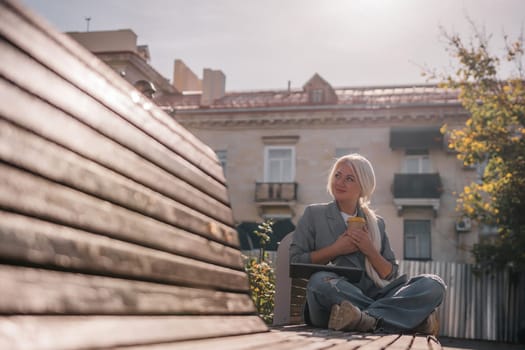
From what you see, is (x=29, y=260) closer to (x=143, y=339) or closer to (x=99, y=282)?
(x=99, y=282)

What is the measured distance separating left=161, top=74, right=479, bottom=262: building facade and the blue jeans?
68.2ft

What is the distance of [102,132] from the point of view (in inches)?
63.2

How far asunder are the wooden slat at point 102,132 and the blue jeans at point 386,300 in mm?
1525

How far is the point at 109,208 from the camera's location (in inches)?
59.1

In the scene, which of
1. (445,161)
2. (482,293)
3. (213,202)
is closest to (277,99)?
(445,161)

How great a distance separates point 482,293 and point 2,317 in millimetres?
16514

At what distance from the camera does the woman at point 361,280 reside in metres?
3.53

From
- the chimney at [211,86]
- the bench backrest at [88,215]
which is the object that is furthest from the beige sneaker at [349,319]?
the chimney at [211,86]

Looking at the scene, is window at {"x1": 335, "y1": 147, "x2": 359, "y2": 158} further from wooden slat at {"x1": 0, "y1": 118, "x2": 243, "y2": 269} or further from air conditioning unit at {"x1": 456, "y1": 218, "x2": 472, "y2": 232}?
wooden slat at {"x1": 0, "y1": 118, "x2": 243, "y2": 269}

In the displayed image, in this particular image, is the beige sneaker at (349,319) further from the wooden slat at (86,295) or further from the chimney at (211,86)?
the chimney at (211,86)

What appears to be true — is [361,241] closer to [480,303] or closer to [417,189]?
[480,303]

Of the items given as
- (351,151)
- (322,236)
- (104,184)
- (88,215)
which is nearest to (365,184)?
(322,236)

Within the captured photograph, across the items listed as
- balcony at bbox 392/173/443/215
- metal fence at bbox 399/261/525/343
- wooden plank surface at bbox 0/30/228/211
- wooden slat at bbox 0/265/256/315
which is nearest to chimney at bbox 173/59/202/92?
balcony at bbox 392/173/443/215

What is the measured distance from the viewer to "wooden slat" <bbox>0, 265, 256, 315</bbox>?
108cm
